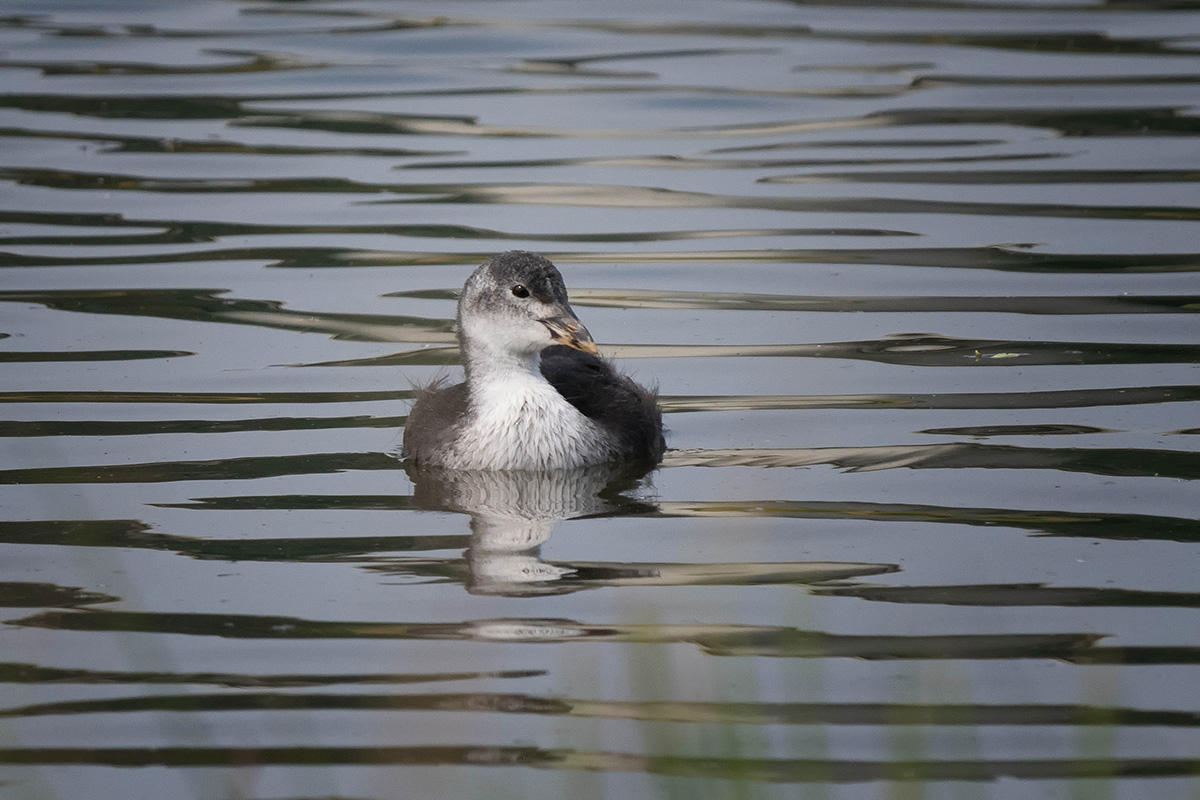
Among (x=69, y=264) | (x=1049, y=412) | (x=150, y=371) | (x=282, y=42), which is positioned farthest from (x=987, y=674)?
(x=282, y=42)

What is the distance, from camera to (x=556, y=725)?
5.20 m

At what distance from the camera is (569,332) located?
7668 mm

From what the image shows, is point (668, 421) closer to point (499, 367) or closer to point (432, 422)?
point (499, 367)

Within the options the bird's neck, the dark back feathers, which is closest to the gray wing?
the bird's neck

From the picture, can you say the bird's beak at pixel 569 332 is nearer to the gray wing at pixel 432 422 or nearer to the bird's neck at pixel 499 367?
the bird's neck at pixel 499 367

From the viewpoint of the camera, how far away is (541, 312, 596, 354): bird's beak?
761 centimetres

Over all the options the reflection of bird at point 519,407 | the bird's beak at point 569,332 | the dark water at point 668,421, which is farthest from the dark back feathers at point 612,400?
the bird's beak at point 569,332

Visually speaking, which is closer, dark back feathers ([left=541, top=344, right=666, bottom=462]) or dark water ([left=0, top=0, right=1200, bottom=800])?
dark water ([left=0, top=0, right=1200, bottom=800])

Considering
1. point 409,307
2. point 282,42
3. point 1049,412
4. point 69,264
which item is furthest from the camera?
point 282,42

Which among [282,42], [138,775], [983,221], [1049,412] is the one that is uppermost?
[282,42]

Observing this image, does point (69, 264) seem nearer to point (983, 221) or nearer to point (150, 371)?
point (150, 371)

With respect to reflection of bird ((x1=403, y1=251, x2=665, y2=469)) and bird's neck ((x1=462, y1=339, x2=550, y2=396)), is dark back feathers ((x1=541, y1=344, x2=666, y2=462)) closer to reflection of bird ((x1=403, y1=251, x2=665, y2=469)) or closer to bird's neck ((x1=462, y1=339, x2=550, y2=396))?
reflection of bird ((x1=403, y1=251, x2=665, y2=469))

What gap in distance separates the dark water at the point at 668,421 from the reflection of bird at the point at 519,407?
17 centimetres

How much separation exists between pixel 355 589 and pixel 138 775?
1.42 m
